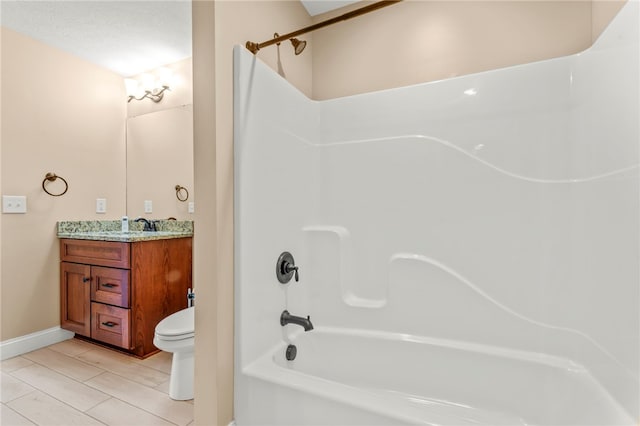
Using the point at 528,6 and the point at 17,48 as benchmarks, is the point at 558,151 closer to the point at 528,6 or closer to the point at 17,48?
the point at 528,6

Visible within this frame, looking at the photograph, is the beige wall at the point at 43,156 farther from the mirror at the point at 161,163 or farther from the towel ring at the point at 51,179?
the mirror at the point at 161,163

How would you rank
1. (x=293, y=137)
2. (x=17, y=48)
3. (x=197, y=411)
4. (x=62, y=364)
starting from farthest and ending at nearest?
(x=17, y=48), (x=62, y=364), (x=293, y=137), (x=197, y=411)

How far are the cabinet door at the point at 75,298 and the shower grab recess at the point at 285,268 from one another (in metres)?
1.87

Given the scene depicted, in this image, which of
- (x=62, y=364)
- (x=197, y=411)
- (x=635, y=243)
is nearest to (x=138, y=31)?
(x=62, y=364)

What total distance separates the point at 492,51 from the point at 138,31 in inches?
101

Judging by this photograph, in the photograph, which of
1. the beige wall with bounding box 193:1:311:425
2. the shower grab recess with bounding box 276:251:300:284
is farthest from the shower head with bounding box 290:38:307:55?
the shower grab recess with bounding box 276:251:300:284

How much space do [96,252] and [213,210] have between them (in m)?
1.80

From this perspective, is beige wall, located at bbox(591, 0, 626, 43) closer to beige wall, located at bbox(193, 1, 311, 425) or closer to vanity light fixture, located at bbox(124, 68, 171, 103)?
beige wall, located at bbox(193, 1, 311, 425)

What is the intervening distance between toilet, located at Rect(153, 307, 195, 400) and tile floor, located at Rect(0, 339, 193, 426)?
63 mm

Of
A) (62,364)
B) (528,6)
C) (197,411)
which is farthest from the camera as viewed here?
(62,364)

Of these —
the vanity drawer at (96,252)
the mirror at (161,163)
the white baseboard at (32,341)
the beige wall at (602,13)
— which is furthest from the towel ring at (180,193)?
the beige wall at (602,13)

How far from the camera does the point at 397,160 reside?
1.79 metres

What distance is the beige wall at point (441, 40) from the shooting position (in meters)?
1.57

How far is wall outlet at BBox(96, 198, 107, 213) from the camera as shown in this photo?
306cm
